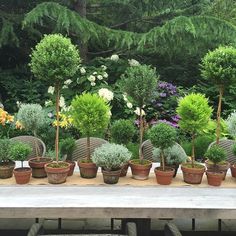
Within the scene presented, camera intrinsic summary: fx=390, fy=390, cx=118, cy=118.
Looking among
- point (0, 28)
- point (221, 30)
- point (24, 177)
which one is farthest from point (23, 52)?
point (24, 177)

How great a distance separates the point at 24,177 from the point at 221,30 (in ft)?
13.9

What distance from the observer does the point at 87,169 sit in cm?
280

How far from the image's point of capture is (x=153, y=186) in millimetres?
2678

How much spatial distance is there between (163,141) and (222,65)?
2.25ft

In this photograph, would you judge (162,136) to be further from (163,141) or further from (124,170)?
(124,170)

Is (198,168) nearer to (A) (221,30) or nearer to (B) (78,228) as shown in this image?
(B) (78,228)

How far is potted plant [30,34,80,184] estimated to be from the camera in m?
2.59

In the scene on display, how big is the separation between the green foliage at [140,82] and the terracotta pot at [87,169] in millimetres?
590

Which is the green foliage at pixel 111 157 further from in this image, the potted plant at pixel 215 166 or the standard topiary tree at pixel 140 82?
the potted plant at pixel 215 166

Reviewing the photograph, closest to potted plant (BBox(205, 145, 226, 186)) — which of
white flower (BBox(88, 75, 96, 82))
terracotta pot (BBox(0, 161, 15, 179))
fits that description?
terracotta pot (BBox(0, 161, 15, 179))

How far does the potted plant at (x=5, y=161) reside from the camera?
2.77 meters

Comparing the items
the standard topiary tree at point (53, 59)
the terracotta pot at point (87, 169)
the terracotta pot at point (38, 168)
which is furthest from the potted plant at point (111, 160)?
the standard topiary tree at point (53, 59)

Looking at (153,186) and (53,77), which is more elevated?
(53,77)

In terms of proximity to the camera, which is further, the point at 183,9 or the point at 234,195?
the point at 183,9
